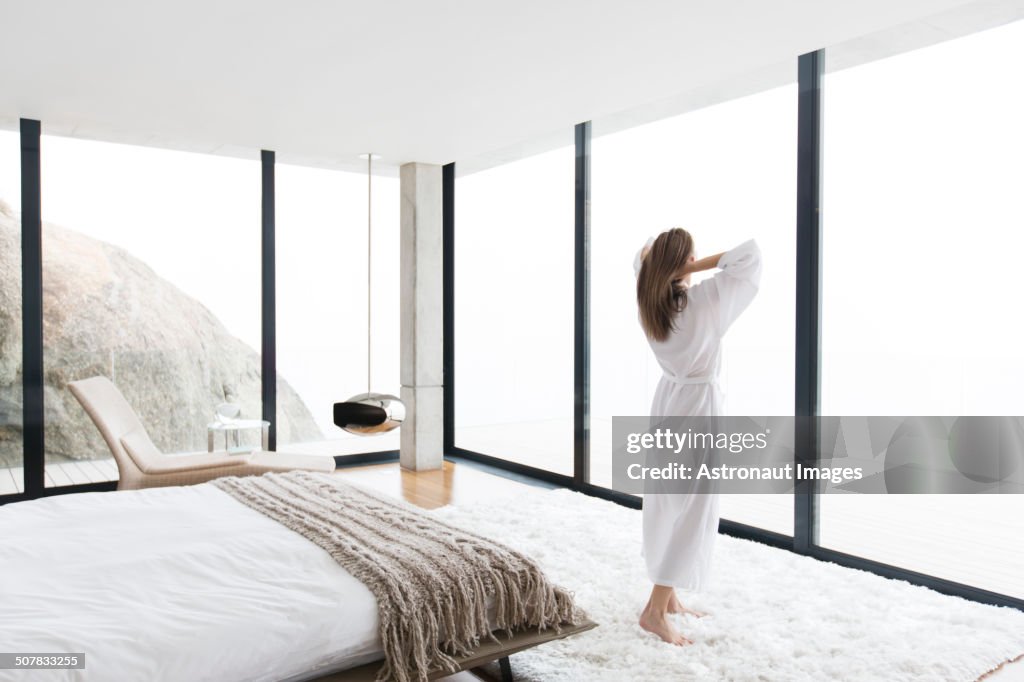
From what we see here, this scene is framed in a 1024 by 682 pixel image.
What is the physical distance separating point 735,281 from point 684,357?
35cm

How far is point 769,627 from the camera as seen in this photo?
290 cm

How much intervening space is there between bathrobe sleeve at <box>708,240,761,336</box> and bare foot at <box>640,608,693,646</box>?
1127 mm

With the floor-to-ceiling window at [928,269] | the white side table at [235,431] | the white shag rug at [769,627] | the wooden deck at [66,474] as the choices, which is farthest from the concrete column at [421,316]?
the floor-to-ceiling window at [928,269]

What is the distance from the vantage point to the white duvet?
1.82 m

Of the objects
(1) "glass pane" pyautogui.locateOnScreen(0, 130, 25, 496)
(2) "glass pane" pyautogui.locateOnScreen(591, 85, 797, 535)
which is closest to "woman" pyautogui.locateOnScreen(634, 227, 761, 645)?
(2) "glass pane" pyautogui.locateOnScreen(591, 85, 797, 535)

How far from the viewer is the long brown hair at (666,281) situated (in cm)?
294

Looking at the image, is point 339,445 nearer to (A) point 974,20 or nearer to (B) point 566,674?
(B) point 566,674

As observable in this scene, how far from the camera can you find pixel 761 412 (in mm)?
4285

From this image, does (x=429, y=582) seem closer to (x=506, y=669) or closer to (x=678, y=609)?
(x=506, y=669)

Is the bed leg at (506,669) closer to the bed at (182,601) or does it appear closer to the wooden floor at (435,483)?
the bed at (182,601)

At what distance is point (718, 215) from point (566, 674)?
113 inches

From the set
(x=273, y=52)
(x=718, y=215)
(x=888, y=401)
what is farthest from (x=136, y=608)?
(x=718, y=215)

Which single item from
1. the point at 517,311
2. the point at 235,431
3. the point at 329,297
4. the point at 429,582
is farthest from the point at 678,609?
the point at 329,297

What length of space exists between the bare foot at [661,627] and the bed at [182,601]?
818 mm
